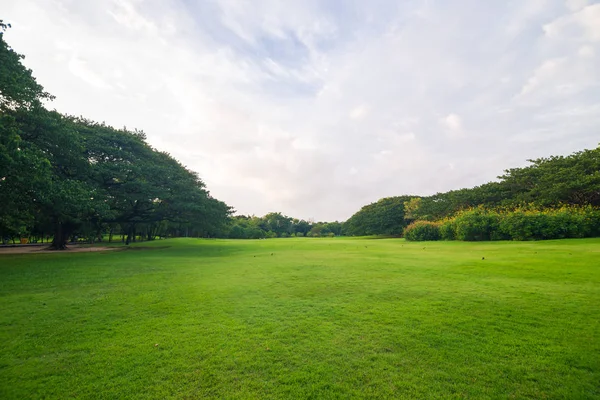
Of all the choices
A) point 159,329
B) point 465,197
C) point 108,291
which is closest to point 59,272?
point 108,291

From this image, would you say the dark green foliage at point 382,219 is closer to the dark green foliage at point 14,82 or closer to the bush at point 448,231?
the bush at point 448,231

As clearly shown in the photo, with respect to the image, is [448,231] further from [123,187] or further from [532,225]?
[123,187]

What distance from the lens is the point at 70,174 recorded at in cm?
1752

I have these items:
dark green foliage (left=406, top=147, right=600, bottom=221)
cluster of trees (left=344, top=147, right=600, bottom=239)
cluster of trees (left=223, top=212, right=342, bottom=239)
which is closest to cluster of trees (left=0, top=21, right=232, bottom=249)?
cluster of trees (left=344, top=147, right=600, bottom=239)

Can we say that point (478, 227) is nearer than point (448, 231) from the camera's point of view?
Yes

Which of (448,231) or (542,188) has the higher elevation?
(542,188)

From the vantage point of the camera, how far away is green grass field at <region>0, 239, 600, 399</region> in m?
2.81

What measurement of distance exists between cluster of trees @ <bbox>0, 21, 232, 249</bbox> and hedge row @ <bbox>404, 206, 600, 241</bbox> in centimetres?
1944

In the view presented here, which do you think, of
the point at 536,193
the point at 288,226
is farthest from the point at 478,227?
the point at 288,226

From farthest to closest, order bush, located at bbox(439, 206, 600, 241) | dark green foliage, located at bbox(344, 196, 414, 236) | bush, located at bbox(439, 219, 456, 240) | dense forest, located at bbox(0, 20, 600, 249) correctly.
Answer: dark green foliage, located at bbox(344, 196, 414, 236), bush, located at bbox(439, 219, 456, 240), bush, located at bbox(439, 206, 600, 241), dense forest, located at bbox(0, 20, 600, 249)

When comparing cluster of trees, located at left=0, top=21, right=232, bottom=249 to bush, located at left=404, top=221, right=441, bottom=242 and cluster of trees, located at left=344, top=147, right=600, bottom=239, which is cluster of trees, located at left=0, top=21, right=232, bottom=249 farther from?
cluster of trees, located at left=344, top=147, right=600, bottom=239

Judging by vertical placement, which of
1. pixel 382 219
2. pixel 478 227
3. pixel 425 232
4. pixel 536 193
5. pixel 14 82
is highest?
pixel 14 82

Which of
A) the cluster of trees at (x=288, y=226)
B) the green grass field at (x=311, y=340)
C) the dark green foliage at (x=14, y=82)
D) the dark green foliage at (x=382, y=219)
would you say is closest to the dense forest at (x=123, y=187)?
the dark green foliage at (x=14, y=82)

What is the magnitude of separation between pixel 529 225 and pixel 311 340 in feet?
61.8
